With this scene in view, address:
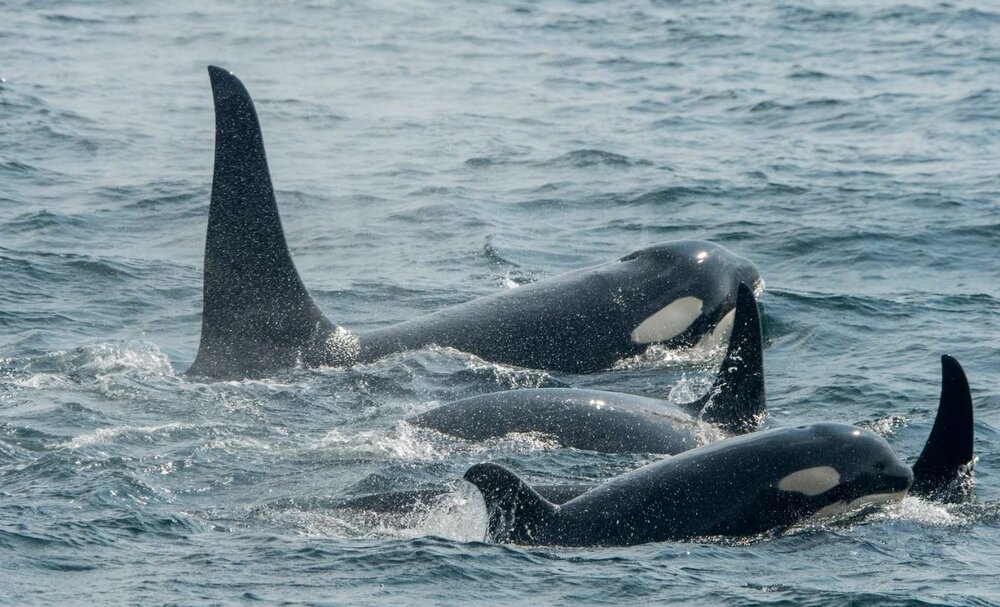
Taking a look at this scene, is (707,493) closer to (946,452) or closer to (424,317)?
(946,452)

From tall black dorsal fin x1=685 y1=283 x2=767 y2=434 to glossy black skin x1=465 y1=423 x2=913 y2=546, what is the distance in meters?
1.57

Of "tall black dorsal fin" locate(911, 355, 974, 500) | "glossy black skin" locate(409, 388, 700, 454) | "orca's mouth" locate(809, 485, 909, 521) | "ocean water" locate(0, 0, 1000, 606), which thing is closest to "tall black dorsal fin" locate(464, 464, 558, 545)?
"ocean water" locate(0, 0, 1000, 606)

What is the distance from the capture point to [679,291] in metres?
14.9

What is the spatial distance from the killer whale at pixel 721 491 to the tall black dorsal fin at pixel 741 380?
157cm

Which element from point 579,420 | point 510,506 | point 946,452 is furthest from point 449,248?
point 510,506

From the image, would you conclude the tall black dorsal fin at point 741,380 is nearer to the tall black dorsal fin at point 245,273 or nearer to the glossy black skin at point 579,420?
the glossy black skin at point 579,420

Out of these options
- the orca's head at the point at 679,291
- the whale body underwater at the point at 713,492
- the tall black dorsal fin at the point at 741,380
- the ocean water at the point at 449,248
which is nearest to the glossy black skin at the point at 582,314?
the orca's head at the point at 679,291

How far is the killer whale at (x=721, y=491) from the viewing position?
9.41 meters

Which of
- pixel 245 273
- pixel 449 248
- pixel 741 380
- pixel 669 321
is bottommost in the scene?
pixel 449 248

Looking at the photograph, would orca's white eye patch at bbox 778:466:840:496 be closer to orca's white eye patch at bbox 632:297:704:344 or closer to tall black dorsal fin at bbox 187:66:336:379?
orca's white eye patch at bbox 632:297:704:344

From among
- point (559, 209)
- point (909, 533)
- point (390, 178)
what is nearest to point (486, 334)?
point (909, 533)

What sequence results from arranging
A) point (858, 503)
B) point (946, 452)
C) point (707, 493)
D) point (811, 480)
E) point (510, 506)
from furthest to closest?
point (946, 452) < point (858, 503) < point (811, 480) < point (707, 493) < point (510, 506)

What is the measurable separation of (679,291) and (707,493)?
5.28m

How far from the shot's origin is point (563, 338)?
47.2 feet
